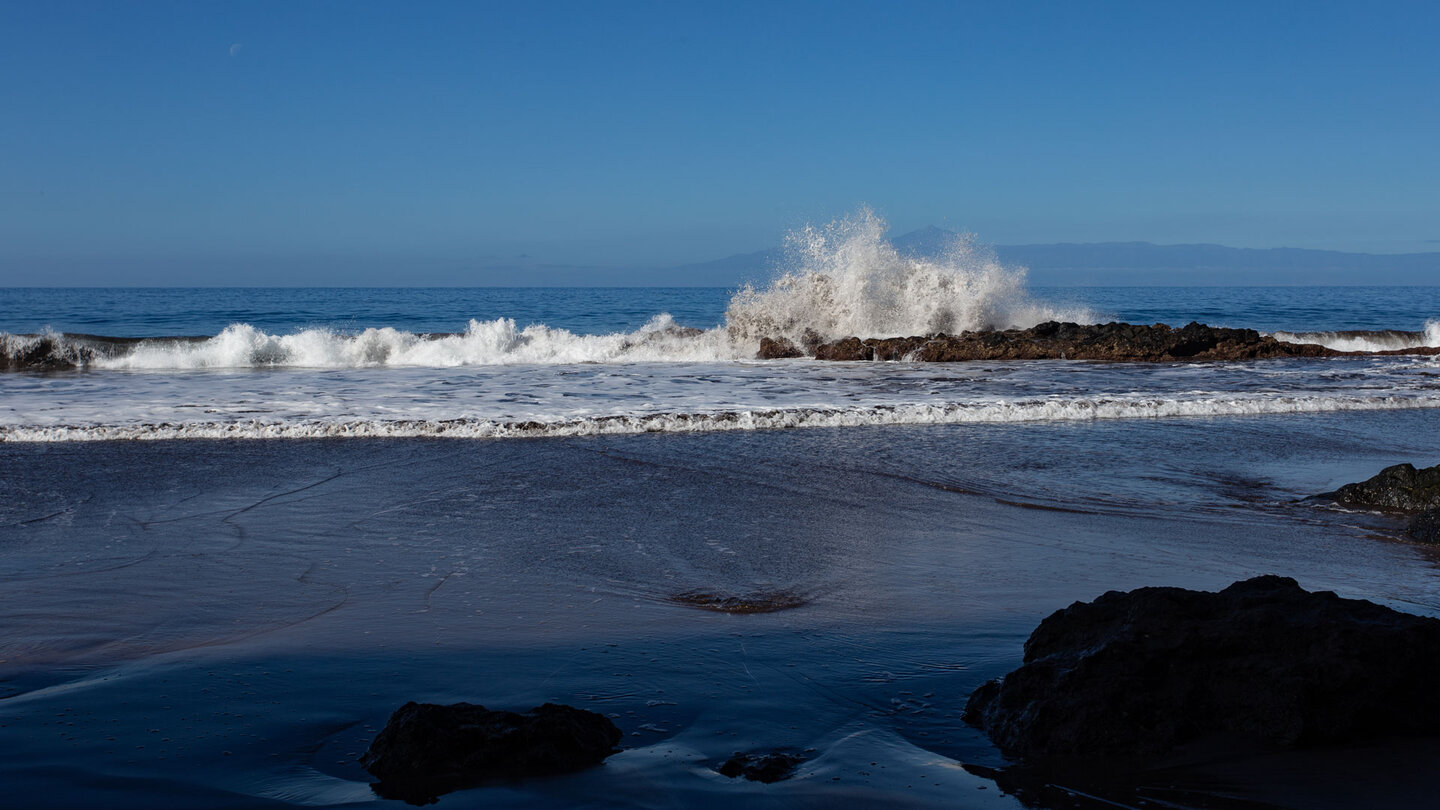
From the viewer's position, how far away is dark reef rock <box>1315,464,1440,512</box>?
5961 mm

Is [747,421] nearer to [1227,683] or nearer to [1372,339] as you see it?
[1227,683]

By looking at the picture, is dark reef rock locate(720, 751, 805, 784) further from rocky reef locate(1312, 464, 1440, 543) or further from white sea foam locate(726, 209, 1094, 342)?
white sea foam locate(726, 209, 1094, 342)

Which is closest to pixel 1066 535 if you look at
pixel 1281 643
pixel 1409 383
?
pixel 1281 643

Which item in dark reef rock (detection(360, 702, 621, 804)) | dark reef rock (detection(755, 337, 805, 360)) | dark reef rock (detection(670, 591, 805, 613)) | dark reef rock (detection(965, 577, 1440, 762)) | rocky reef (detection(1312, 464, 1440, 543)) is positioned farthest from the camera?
dark reef rock (detection(755, 337, 805, 360))

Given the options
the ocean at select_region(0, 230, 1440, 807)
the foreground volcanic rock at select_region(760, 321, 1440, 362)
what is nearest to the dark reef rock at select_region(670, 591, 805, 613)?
the ocean at select_region(0, 230, 1440, 807)

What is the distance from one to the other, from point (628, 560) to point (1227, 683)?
290 centimetres

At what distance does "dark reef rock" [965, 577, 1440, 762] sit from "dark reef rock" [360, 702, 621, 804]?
113 centimetres

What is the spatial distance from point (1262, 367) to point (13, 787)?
18.2 meters

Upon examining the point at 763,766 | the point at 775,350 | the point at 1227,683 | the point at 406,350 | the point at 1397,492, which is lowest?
the point at 763,766

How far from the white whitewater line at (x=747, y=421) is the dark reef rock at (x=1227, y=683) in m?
7.13

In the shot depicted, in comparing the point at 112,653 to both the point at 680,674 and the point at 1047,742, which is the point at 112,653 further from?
the point at 1047,742

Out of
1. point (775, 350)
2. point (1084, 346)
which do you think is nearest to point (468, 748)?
point (775, 350)

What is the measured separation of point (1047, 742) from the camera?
2.65 m

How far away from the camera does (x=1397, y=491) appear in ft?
19.9
